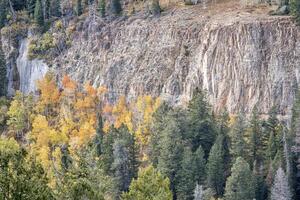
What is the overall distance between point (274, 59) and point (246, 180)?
77.8 feet

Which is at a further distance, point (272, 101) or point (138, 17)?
point (138, 17)

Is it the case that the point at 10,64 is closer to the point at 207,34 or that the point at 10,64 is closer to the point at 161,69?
the point at 161,69

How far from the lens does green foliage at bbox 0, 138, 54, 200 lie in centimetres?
2014

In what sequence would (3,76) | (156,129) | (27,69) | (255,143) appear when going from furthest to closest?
(27,69), (3,76), (156,129), (255,143)

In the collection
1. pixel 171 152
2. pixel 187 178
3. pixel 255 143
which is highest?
pixel 255 143

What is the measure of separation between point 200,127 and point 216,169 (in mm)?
6759

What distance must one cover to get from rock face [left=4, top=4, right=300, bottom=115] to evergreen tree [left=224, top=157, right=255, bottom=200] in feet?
59.4

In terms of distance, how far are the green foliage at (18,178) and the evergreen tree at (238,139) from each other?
39.3 metres

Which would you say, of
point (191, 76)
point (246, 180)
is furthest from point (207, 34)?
point (246, 180)

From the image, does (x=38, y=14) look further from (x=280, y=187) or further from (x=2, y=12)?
(x=280, y=187)

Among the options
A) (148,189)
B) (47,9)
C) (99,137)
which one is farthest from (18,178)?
(47,9)

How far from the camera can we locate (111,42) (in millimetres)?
90188

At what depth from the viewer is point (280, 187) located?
5275cm

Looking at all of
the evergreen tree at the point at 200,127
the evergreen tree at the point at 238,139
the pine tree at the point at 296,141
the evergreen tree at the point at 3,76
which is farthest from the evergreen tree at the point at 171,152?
the evergreen tree at the point at 3,76
